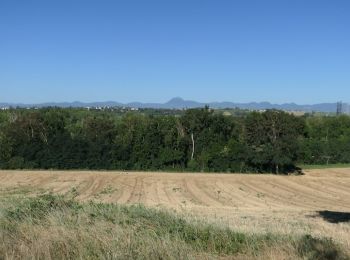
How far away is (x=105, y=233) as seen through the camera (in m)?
7.50

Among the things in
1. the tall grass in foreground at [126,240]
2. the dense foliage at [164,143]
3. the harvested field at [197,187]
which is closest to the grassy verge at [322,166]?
the dense foliage at [164,143]

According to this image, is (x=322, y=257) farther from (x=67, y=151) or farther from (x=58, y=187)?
(x=67, y=151)

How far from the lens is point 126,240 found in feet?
23.7

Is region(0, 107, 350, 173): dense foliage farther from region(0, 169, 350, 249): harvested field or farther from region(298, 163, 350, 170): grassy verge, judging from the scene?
region(0, 169, 350, 249): harvested field

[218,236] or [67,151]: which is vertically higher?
[218,236]

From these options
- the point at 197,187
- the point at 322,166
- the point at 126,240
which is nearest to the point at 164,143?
the point at 197,187

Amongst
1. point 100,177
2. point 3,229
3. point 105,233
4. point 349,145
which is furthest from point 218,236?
point 349,145

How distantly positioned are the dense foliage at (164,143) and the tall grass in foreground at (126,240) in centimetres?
6519

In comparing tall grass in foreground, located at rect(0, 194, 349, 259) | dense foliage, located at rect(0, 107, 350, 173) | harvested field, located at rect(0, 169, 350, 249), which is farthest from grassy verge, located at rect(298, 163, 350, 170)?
tall grass in foreground, located at rect(0, 194, 349, 259)

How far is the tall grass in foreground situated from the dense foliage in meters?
65.2

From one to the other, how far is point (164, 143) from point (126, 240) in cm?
7116

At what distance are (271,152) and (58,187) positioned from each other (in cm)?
3130

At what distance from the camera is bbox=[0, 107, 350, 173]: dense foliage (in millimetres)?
74188

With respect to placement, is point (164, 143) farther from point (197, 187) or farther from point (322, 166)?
point (322, 166)
